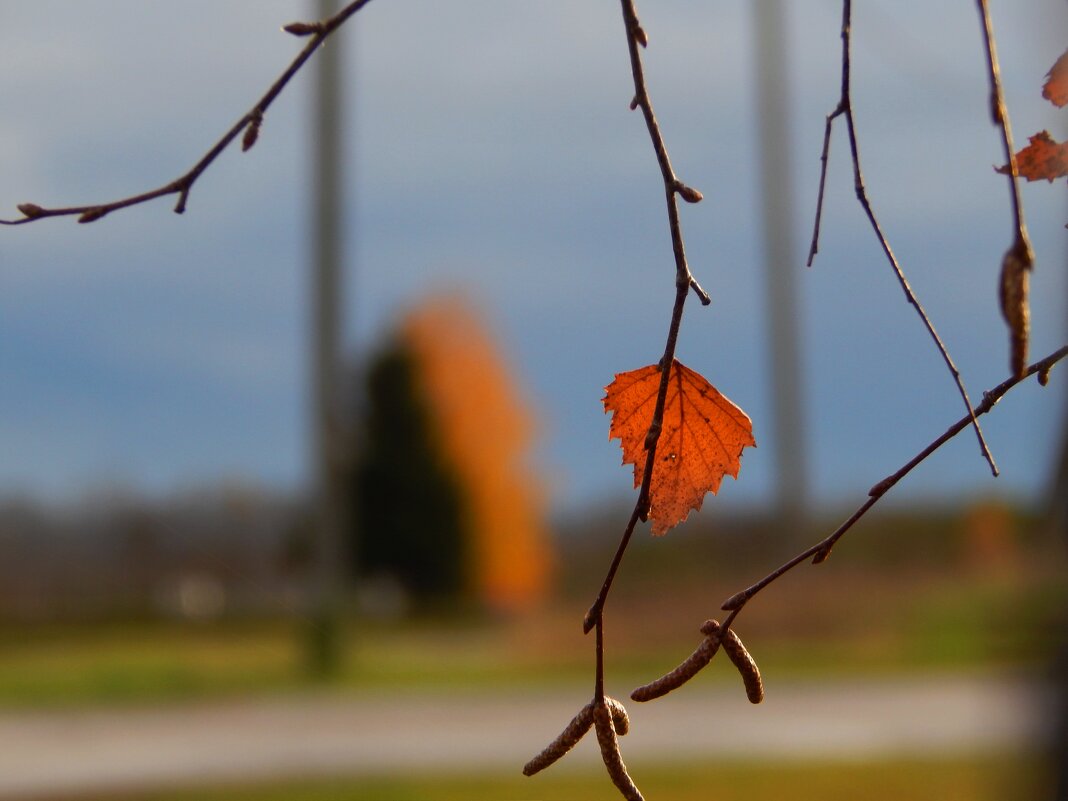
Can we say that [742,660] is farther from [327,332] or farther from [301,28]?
[327,332]

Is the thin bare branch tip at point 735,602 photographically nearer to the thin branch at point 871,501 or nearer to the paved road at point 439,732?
the thin branch at point 871,501

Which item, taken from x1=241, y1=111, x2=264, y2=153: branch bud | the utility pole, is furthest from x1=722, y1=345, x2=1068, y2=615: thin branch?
the utility pole

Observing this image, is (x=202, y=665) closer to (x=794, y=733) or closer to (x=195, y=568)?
(x=195, y=568)

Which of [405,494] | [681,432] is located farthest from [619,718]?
[405,494]

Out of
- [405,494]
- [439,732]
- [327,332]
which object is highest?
[327,332]

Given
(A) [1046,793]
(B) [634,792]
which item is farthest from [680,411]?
(A) [1046,793]

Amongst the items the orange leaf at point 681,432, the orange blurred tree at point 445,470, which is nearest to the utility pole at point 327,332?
the orange blurred tree at point 445,470
